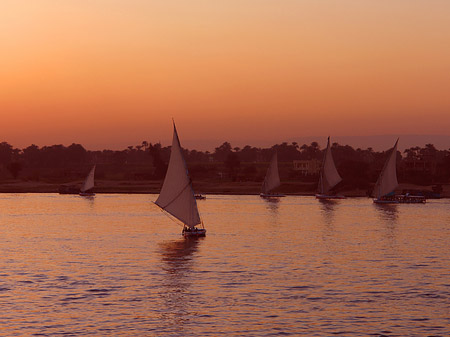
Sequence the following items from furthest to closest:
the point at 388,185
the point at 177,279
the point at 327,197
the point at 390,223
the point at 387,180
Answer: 1. the point at 327,197
2. the point at 388,185
3. the point at 387,180
4. the point at 390,223
5. the point at 177,279

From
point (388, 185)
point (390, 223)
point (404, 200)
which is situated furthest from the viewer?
point (404, 200)

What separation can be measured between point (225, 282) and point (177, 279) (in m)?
3.89

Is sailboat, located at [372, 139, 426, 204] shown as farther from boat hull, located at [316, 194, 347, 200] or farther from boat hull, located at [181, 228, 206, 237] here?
boat hull, located at [181, 228, 206, 237]

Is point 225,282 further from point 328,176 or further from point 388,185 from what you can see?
point 328,176

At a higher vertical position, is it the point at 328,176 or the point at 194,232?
the point at 328,176

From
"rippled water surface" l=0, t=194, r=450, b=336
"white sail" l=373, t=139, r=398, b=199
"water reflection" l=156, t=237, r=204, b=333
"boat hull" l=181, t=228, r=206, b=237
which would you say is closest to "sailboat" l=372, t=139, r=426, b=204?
"white sail" l=373, t=139, r=398, b=199

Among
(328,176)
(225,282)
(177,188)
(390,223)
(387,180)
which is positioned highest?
(328,176)

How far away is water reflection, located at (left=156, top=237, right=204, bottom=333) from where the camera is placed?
38.9m

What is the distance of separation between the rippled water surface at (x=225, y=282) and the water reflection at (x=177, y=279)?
0.07 meters

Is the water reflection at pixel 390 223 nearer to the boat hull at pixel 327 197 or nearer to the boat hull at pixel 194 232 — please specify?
the boat hull at pixel 194 232

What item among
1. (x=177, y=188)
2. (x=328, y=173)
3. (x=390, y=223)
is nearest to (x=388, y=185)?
(x=328, y=173)

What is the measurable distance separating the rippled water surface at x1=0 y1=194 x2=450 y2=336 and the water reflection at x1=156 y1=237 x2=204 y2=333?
7cm

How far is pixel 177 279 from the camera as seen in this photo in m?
51.7

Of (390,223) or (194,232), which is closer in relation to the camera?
(194,232)
